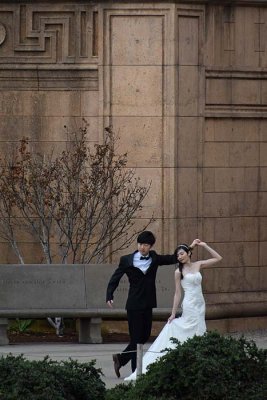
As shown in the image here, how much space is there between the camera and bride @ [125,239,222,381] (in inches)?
619

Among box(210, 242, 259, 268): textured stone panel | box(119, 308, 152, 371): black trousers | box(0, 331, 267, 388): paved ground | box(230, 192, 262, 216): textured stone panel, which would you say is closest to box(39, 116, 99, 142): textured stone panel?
A: box(230, 192, 262, 216): textured stone panel

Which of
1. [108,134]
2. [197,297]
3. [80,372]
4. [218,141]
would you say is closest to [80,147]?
[108,134]

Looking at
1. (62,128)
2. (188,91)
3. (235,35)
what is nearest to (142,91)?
(188,91)

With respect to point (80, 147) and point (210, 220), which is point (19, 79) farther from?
point (210, 220)

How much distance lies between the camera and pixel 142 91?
19.8 metres

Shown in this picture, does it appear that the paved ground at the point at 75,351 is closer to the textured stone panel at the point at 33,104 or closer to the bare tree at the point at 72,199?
the bare tree at the point at 72,199

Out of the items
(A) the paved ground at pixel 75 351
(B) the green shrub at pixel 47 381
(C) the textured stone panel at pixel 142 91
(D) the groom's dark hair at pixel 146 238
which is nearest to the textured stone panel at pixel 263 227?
(A) the paved ground at pixel 75 351

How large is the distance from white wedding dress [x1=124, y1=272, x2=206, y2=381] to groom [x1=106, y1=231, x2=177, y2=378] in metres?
0.18

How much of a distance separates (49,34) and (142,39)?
→ 1279mm

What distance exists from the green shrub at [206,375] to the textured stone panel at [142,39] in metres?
8.36

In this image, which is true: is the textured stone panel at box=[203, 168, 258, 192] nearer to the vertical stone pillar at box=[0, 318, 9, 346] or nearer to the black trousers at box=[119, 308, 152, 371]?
the vertical stone pillar at box=[0, 318, 9, 346]

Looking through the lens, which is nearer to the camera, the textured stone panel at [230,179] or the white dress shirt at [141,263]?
the white dress shirt at [141,263]

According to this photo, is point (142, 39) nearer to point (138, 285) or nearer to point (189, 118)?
point (189, 118)

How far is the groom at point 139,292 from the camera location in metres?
15.5
